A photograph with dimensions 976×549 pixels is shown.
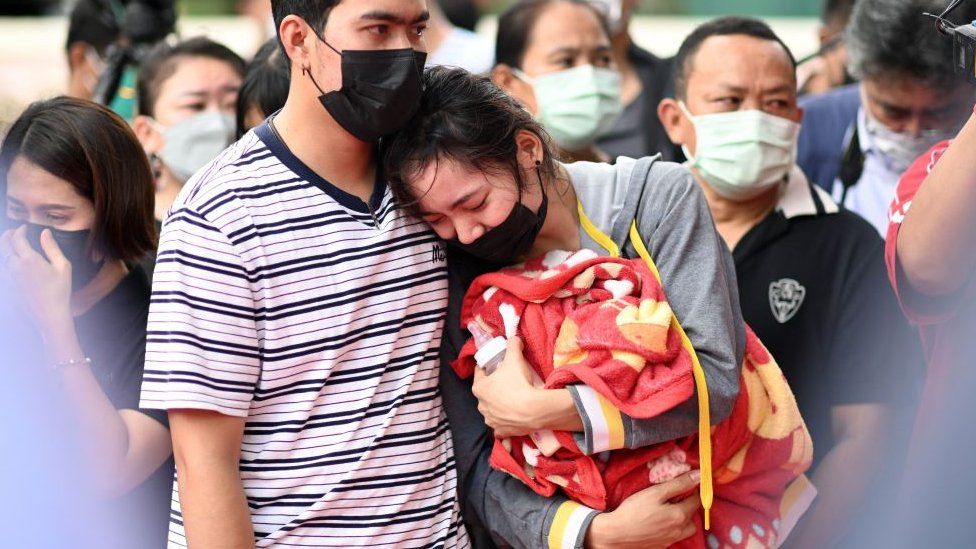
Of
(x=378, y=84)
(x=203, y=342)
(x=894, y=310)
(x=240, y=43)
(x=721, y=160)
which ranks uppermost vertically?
(x=378, y=84)

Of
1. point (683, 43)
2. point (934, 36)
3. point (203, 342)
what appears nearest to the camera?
point (203, 342)

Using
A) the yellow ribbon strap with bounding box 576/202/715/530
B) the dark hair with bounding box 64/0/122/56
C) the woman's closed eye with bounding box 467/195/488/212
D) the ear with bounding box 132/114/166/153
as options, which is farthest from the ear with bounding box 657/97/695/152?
the dark hair with bounding box 64/0/122/56

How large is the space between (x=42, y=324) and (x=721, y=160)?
5.65 feet

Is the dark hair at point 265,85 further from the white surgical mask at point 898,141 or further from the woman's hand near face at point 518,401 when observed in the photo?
the white surgical mask at point 898,141

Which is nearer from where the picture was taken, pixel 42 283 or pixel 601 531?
pixel 601 531

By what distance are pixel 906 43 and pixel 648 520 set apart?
1.73 meters

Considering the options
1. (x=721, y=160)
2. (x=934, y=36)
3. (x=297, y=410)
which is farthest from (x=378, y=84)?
(x=934, y=36)

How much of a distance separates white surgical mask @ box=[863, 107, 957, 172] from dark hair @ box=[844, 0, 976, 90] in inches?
5.8

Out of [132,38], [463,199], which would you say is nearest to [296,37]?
[463,199]

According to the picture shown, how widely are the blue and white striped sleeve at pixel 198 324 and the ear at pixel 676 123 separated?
161 centimetres

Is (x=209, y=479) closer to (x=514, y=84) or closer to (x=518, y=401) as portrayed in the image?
(x=518, y=401)

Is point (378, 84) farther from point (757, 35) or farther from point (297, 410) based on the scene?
point (757, 35)

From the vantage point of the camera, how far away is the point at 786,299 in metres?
2.77

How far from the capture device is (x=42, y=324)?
7.17 ft
